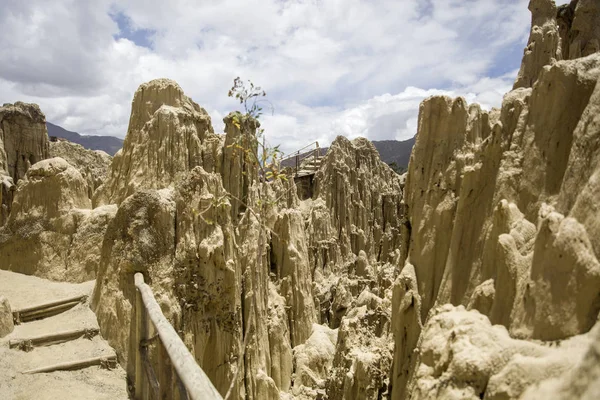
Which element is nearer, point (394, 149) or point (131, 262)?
point (131, 262)

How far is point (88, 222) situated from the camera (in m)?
10.3

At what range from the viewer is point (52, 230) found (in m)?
10.5

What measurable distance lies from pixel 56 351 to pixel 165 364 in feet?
17.4

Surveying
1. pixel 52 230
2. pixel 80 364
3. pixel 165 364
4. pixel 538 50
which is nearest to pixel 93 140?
pixel 52 230

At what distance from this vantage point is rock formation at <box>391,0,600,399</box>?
2705mm

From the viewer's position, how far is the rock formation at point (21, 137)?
22844 mm

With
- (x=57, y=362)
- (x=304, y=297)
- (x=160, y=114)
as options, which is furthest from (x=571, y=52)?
(x=57, y=362)

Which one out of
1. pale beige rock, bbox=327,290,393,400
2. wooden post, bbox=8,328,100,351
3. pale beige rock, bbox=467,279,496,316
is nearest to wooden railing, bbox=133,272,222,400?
pale beige rock, bbox=467,279,496,316

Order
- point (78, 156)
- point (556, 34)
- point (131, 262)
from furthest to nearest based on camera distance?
point (78, 156) → point (556, 34) → point (131, 262)

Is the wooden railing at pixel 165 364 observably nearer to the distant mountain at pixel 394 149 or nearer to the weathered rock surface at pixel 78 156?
the weathered rock surface at pixel 78 156

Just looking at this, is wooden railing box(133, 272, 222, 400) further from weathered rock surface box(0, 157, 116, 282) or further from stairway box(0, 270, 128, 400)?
weathered rock surface box(0, 157, 116, 282)

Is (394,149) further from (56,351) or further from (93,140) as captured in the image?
(56,351)

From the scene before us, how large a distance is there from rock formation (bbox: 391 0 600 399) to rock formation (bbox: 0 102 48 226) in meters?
24.0

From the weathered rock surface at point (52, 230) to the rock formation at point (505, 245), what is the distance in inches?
312
